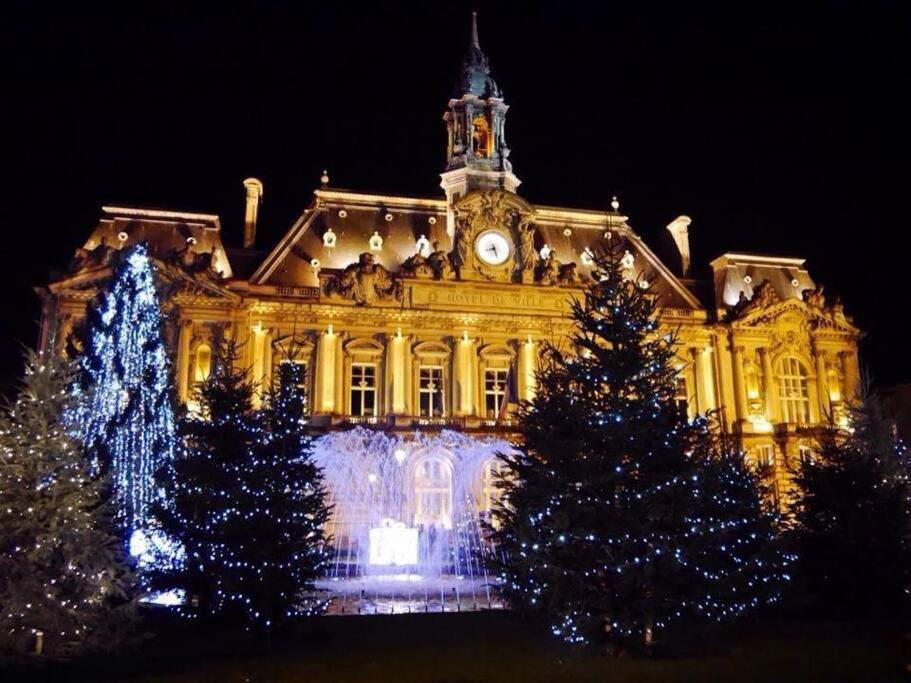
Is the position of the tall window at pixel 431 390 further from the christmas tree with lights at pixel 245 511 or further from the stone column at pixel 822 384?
the christmas tree with lights at pixel 245 511

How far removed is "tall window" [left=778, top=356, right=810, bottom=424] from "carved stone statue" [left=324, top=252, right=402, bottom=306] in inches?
799

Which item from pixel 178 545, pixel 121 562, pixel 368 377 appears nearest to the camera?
pixel 121 562

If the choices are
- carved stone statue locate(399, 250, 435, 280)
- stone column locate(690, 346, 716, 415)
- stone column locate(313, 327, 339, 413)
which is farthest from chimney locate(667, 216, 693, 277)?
stone column locate(313, 327, 339, 413)

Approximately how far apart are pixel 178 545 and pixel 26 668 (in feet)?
11.4

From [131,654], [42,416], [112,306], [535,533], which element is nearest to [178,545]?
[131,654]

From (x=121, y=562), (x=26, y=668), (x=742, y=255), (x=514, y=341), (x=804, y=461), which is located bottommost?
(x=26, y=668)

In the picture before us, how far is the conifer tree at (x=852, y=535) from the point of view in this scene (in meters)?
16.8

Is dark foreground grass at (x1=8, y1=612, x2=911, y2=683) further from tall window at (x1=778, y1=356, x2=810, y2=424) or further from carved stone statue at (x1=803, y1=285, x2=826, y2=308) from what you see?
carved stone statue at (x1=803, y1=285, x2=826, y2=308)

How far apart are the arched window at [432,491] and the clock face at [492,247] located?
10.1 metres

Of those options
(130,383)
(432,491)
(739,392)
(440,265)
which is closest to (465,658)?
(130,383)

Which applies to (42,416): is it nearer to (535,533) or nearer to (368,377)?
(535,533)

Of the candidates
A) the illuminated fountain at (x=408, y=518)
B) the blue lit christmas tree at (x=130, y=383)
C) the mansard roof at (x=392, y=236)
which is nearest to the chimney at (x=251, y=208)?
the mansard roof at (x=392, y=236)

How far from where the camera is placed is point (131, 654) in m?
12.3

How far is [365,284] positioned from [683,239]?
20.0 meters
